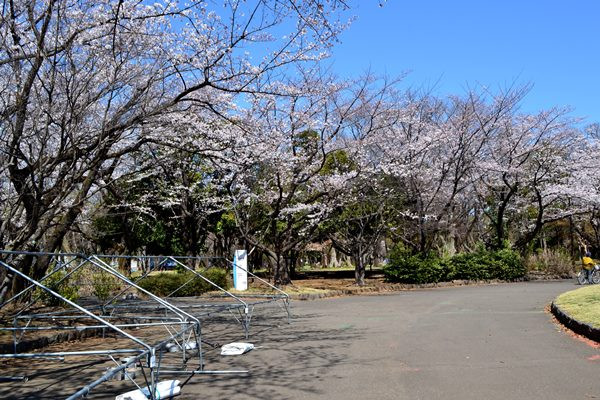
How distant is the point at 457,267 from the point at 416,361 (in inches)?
842

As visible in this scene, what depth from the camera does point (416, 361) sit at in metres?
8.30

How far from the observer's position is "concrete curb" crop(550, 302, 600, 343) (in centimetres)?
954

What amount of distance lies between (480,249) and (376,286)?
7.30m

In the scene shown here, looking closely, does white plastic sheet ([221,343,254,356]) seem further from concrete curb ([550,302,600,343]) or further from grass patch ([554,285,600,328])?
grass patch ([554,285,600,328])

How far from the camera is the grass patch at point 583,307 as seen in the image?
10.6 m

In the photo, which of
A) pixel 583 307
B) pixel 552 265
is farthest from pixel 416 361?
pixel 552 265

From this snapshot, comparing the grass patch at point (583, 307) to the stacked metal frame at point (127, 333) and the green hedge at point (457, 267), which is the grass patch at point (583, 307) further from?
the green hedge at point (457, 267)

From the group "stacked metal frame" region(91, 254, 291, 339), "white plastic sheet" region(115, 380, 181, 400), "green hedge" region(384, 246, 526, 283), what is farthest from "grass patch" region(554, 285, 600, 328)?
"green hedge" region(384, 246, 526, 283)

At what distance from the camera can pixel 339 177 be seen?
2444 centimetres

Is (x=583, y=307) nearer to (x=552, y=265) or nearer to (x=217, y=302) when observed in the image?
(x=217, y=302)

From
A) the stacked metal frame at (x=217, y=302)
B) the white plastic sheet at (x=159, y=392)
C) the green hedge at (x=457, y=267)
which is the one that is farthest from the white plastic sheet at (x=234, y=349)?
the green hedge at (x=457, y=267)

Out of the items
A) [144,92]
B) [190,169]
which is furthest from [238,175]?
[144,92]

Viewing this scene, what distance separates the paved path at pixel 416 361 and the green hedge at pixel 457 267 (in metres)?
13.2

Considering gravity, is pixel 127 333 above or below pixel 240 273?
below
